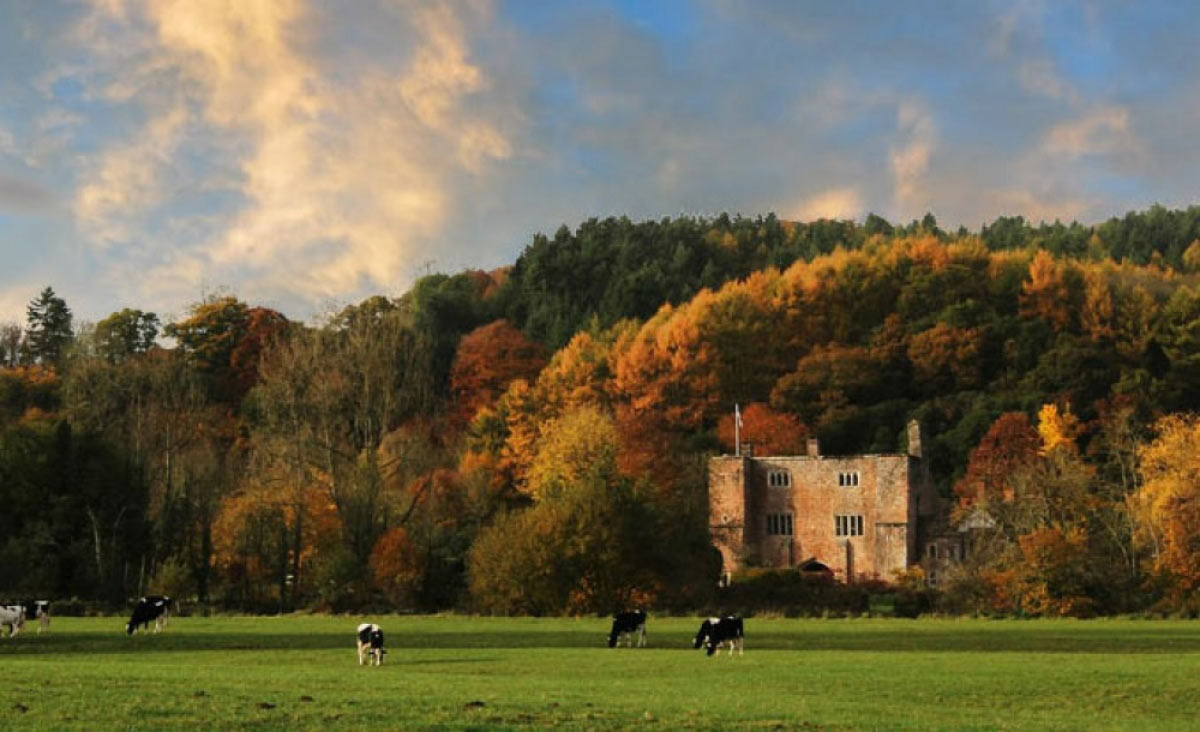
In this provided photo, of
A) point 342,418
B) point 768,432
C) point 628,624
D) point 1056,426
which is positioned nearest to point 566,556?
point 628,624

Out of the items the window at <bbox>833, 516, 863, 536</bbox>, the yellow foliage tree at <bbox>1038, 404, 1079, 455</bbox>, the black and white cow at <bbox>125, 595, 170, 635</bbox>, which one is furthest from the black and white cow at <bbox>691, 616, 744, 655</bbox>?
the yellow foliage tree at <bbox>1038, 404, 1079, 455</bbox>

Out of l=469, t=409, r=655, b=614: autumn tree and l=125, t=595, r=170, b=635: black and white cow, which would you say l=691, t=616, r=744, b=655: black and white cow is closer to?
l=125, t=595, r=170, b=635: black and white cow

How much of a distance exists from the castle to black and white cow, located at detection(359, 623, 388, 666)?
4742 centimetres

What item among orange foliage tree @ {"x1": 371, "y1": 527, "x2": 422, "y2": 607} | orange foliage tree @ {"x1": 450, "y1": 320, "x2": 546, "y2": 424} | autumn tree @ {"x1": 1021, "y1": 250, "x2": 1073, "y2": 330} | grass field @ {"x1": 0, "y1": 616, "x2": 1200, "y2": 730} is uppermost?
autumn tree @ {"x1": 1021, "y1": 250, "x2": 1073, "y2": 330}

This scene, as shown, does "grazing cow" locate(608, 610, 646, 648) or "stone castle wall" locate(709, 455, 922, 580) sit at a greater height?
"stone castle wall" locate(709, 455, 922, 580)

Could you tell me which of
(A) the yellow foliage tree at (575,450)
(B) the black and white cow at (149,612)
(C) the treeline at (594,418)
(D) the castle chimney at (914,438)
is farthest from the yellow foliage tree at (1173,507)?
(B) the black and white cow at (149,612)

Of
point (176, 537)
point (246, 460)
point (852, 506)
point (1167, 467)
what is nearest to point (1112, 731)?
point (1167, 467)

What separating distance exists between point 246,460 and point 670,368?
27553mm

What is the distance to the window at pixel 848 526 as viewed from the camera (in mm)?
77000

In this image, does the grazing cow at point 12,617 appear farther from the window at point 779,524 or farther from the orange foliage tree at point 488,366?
the orange foliage tree at point 488,366

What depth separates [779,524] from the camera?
78750mm

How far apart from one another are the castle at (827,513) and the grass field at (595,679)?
32.9m

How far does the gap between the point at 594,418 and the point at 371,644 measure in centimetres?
5004

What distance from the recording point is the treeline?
56.7 m
